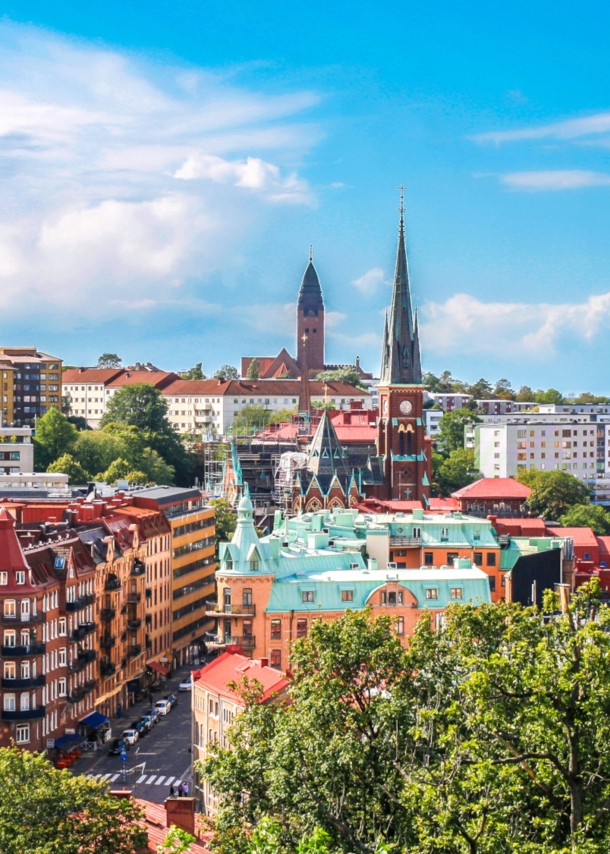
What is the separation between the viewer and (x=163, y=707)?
10888cm

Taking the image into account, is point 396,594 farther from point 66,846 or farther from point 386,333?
point 386,333

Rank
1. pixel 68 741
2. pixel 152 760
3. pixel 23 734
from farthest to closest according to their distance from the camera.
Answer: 1. pixel 68 741
2. pixel 152 760
3. pixel 23 734

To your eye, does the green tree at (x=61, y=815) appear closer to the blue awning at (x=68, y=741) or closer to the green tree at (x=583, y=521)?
the blue awning at (x=68, y=741)

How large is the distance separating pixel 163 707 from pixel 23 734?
1851 cm

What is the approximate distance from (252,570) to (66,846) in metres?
41.4

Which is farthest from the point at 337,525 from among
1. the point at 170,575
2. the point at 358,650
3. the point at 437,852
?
the point at 437,852

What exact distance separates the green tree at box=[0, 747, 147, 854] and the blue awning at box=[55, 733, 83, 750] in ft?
119

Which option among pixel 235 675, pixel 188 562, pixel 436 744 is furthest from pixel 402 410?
pixel 436 744

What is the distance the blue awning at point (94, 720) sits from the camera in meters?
99.7

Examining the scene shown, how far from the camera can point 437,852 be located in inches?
1930

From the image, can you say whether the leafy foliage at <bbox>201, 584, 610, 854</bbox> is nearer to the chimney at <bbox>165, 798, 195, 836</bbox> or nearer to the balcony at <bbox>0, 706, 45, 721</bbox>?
the chimney at <bbox>165, 798, 195, 836</bbox>

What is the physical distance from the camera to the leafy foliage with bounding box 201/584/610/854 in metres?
49.7

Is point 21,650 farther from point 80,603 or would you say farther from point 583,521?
point 583,521

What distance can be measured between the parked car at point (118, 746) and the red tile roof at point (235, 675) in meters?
9.61
